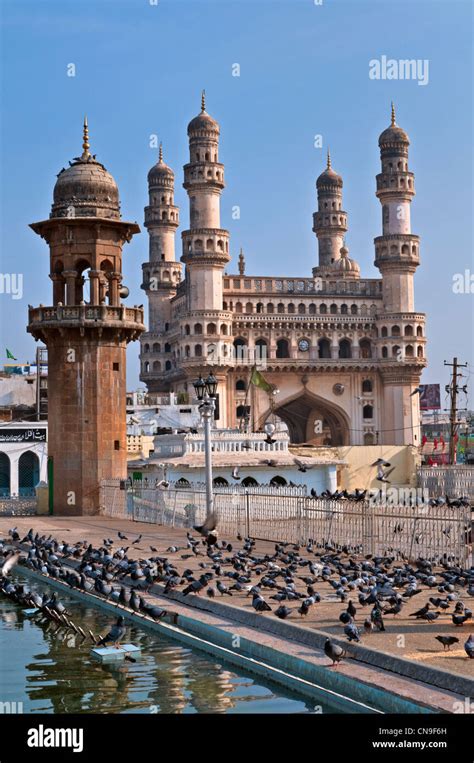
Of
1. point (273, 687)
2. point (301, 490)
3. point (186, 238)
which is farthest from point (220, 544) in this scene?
point (186, 238)

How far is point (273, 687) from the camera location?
29.2 ft

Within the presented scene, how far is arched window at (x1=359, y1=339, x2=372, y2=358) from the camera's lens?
206 ft

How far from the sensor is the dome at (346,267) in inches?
2714

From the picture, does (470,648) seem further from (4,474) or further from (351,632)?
(4,474)

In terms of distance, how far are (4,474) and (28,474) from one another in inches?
34.6

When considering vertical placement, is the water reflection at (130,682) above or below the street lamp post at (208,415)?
below

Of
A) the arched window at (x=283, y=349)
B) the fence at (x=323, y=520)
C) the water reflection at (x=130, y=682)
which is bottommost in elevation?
the water reflection at (x=130, y=682)

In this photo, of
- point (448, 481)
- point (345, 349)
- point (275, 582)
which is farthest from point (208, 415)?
point (345, 349)

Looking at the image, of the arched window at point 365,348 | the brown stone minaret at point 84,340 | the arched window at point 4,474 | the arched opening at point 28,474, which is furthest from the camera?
the arched window at point 365,348

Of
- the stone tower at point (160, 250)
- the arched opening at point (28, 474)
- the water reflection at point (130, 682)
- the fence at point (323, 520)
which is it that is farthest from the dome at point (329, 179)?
the water reflection at point (130, 682)

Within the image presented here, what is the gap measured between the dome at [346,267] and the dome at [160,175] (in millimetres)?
11553

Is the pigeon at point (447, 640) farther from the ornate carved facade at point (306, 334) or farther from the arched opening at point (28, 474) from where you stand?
the ornate carved facade at point (306, 334)

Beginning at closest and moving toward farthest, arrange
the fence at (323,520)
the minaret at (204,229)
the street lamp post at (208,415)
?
the fence at (323,520) → the street lamp post at (208,415) → the minaret at (204,229)
